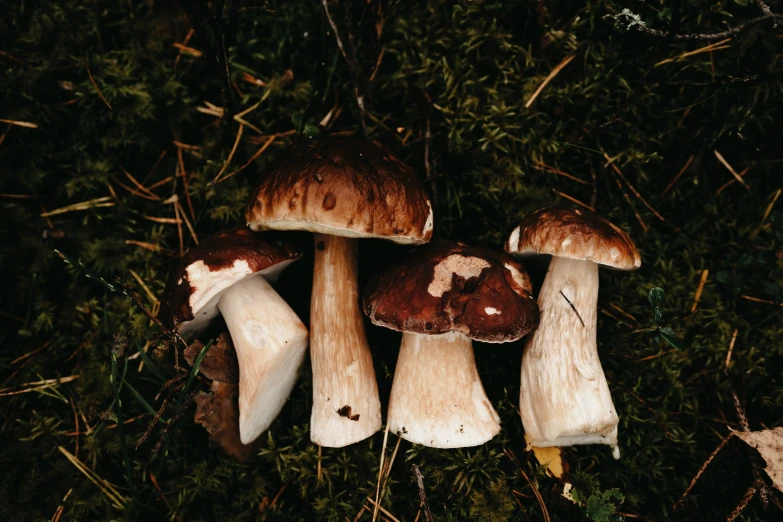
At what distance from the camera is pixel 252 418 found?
92.5 inches

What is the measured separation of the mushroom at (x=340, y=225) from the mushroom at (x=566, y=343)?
0.57 m

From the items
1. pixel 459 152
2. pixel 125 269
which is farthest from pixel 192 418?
pixel 459 152

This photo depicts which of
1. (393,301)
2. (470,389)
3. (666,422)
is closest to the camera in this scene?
(393,301)

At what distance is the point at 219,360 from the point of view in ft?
8.04

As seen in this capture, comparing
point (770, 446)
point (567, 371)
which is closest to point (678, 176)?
point (567, 371)

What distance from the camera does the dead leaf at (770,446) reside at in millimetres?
2260

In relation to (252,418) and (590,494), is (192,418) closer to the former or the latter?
(252,418)

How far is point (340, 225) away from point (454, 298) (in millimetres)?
610

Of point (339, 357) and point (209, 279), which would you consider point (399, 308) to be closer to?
point (339, 357)

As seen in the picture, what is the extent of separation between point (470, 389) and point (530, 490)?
0.63 metres

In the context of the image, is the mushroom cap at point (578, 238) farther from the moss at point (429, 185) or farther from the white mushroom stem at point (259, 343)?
the white mushroom stem at point (259, 343)

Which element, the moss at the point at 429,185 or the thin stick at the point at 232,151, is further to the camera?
the thin stick at the point at 232,151

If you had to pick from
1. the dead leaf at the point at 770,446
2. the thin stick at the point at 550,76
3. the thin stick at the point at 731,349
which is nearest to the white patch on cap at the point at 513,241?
the thin stick at the point at 550,76

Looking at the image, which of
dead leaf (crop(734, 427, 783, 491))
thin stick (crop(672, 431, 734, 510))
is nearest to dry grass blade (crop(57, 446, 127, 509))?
thin stick (crop(672, 431, 734, 510))
